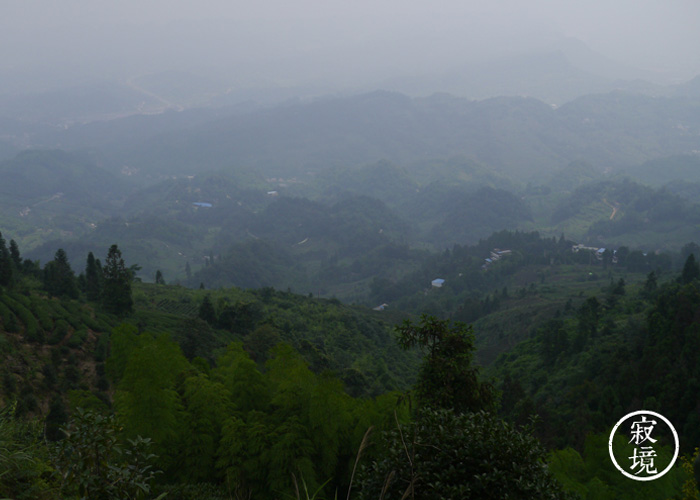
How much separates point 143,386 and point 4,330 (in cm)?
1245

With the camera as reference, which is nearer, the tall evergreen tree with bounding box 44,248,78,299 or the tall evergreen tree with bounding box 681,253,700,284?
the tall evergreen tree with bounding box 44,248,78,299

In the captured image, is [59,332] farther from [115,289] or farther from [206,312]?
[206,312]

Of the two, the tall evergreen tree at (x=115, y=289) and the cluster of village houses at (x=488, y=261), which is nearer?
the tall evergreen tree at (x=115, y=289)


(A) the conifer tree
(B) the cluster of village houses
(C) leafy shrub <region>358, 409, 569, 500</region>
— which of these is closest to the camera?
(C) leafy shrub <region>358, 409, 569, 500</region>

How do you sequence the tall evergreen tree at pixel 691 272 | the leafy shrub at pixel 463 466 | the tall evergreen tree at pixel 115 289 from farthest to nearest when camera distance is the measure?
the tall evergreen tree at pixel 691 272
the tall evergreen tree at pixel 115 289
the leafy shrub at pixel 463 466

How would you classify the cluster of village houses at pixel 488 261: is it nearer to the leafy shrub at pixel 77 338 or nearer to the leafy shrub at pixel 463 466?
the leafy shrub at pixel 77 338

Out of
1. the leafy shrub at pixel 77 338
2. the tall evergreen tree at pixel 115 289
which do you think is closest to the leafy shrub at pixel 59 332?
the leafy shrub at pixel 77 338

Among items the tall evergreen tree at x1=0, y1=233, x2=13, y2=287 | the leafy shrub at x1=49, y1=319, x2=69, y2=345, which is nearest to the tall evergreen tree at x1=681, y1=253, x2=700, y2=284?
the leafy shrub at x1=49, y1=319, x2=69, y2=345

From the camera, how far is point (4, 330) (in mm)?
21625

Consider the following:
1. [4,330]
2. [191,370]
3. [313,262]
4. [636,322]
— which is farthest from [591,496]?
[313,262]

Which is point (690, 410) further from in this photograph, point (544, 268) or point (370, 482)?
point (544, 268)

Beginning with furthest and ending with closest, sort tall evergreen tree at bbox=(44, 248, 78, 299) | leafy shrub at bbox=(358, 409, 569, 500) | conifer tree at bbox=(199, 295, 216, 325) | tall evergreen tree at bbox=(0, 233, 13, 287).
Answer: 1. conifer tree at bbox=(199, 295, 216, 325)
2. tall evergreen tree at bbox=(44, 248, 78, 299)
3. tall evergreen tree at bbox=(0, 233, 13, 287)
4. leafy shrub at bbox=(358, 409, 569, 500)

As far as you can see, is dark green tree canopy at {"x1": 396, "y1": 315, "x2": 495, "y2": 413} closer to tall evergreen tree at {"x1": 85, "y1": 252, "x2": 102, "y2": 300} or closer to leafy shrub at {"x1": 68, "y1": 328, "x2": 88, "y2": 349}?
leafy shrub at {"x1": 68, "y1": 328, "x2": 88, "y2": 349}

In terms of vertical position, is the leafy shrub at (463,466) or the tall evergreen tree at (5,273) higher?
the tall evergreen tree at (5,273)
